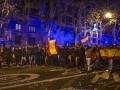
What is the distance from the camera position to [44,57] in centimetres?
2719

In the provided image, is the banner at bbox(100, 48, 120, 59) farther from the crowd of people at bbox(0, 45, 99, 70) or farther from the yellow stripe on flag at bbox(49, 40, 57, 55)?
the yellow stripe on flag at bbox(49, 40, 57, 55)

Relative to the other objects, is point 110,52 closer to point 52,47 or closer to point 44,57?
point 52,47

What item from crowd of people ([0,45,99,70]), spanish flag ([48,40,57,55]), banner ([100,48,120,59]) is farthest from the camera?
spanish flag ([48,40,57,55])

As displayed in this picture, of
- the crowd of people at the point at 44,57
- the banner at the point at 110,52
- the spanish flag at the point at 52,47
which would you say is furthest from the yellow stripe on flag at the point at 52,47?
the banner at the point at 110,52

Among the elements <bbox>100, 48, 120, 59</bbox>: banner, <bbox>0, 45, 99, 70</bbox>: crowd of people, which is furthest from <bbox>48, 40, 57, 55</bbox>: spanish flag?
<bbox>100, 48, 120, 59</bbox>: banner

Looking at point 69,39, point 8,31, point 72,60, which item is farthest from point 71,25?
point 72,60

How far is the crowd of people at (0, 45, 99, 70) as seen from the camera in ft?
79.2

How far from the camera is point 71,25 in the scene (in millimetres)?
69000

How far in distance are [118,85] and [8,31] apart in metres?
40.0

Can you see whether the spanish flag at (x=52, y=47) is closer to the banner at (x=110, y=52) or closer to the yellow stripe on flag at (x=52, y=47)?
the yellow stripe on flag at (x=52, y=47)

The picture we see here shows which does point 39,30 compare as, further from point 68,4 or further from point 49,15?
point 68,4

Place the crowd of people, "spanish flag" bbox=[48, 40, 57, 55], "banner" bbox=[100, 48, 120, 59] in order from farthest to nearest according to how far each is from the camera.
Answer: "spanish flag" bbox=[48, 40, 57, 55], the crowd of people, "banner" bbox=[100, 48, 120, 59]

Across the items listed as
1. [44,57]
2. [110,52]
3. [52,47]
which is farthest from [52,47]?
[110,52]

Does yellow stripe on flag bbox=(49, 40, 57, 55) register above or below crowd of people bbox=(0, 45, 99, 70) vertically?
above
